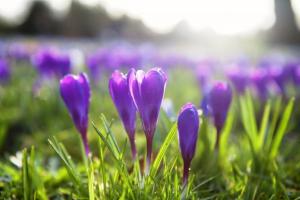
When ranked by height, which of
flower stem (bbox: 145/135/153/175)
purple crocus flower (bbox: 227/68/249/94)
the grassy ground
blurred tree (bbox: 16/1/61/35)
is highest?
blurred tree (bbox: 16/1/61/35)

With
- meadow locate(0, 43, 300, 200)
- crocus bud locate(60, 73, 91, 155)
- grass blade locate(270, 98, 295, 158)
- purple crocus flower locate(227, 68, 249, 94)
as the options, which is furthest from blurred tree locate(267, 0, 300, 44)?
crocus bud locate(60, 73, 91, 155)

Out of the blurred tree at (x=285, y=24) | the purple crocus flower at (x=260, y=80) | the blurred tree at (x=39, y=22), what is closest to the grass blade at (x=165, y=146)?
the purple crocus flower at (x=260, y=80)

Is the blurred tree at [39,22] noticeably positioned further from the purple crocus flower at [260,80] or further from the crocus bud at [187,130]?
the crocus bud at [187,130]

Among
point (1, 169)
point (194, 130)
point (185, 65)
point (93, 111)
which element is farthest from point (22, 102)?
point (185, 65)

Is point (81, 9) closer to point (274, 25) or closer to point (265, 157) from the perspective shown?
point (274, 25)

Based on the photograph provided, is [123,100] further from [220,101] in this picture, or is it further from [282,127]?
[282,127]

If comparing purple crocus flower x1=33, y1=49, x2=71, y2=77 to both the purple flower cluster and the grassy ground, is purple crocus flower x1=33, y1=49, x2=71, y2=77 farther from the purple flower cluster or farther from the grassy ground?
the purple flower cluster

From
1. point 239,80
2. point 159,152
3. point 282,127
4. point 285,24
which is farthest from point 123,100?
point 285,24
